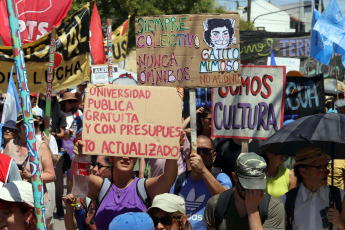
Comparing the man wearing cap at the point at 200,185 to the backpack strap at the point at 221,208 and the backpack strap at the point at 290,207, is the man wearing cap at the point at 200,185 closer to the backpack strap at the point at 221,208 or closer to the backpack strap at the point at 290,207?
the backpack strap at the point at 290,207

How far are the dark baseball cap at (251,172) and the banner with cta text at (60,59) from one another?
4.11 metres

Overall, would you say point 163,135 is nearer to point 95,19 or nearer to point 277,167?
point 277,167

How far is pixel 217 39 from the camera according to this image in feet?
18.3

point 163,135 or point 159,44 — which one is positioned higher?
point 159,44

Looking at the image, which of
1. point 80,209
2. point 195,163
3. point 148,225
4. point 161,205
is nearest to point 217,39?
point 195,163

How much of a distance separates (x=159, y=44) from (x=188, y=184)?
1230mm

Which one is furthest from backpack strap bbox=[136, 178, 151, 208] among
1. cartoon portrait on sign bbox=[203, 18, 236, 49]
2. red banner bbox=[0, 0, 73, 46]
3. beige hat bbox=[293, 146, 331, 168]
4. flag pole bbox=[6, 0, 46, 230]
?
red banner bbox=[0, 0, 73, 46]

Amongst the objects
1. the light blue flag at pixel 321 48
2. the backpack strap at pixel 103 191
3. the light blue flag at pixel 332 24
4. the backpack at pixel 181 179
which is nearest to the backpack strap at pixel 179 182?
the backpack at pixel 181 179

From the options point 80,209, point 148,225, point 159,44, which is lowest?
point 80,209

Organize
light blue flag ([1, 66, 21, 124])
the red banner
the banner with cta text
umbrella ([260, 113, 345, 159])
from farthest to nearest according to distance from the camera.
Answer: the banner with cta text
the red banner
light blue flag ([1, 66, 21, 124])
umbrella ([260, 113, 345, 159])

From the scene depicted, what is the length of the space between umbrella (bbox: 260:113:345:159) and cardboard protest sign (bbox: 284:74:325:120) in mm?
3447

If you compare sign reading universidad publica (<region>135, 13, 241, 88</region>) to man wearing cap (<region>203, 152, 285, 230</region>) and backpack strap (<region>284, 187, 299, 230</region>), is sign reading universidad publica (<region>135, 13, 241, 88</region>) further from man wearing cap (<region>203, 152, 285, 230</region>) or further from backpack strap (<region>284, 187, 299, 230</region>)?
man wearing cap (<region>203, 152, 285, 230</region>)

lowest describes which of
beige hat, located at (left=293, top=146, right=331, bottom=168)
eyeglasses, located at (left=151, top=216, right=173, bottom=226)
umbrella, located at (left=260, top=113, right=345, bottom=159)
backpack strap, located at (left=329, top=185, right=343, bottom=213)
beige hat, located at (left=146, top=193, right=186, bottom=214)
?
backpack strap, located at (left=329, top=185, right=343, bottom=213)

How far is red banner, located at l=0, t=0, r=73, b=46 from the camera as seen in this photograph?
7570 millimetres
